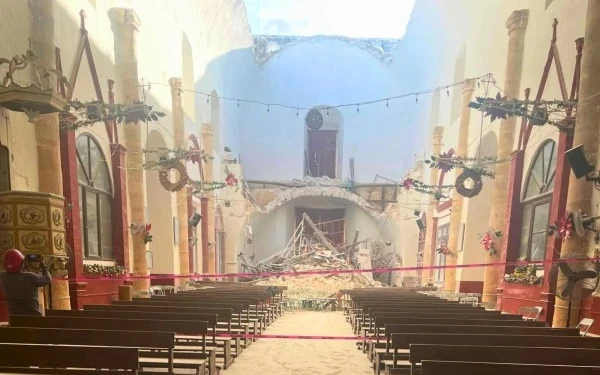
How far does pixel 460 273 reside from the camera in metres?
13.3

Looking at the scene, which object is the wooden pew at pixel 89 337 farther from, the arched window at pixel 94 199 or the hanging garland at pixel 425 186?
the hanging garland at pixel 425 186

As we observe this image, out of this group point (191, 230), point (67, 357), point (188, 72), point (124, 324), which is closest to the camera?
point (67, 357)

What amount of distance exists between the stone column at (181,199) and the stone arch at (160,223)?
25.9 inches

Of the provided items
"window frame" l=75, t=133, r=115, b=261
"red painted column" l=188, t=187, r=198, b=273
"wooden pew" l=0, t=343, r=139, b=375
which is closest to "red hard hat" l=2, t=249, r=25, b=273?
"wooden pew" l=0, t=343, r=139, b=375

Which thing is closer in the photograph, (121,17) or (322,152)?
(121,17)

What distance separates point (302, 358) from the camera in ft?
22.0

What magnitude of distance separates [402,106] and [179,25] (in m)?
15.3

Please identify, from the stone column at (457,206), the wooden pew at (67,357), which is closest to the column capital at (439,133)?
the stone column at (457,206)

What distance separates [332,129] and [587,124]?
2104 cm

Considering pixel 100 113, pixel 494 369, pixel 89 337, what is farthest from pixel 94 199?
pixel 494 369

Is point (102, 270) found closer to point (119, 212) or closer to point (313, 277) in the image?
point (119, 212)

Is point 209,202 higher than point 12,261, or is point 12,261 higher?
point 12,261

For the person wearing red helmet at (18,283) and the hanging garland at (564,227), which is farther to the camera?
the hanging garland at (564,227)

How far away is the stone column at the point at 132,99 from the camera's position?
10875mm
